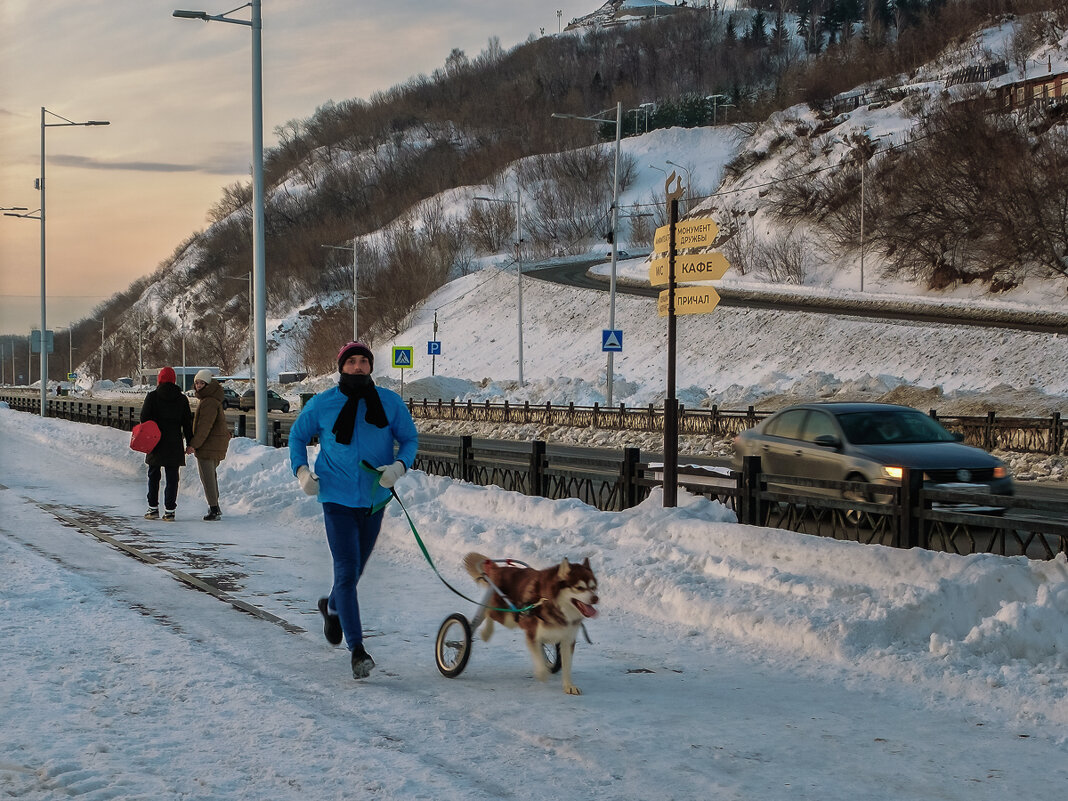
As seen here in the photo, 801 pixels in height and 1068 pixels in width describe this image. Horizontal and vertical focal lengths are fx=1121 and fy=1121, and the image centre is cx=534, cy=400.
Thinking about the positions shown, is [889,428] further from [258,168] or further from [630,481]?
[258,168]

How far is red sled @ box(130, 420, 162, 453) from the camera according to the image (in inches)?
569

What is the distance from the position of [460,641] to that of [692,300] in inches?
A: 264

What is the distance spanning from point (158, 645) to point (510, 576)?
2.49 metres

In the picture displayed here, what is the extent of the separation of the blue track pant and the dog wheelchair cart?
1.64ft

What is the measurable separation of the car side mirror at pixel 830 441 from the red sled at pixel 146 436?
28.1 ft

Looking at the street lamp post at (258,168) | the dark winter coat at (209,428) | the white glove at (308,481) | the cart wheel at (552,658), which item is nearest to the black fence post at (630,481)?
the dark winter coat at (209,428)

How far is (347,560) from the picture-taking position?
676cm

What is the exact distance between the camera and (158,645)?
24.0ft

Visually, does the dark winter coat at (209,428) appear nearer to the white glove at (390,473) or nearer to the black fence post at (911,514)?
the white glove at (390,473)

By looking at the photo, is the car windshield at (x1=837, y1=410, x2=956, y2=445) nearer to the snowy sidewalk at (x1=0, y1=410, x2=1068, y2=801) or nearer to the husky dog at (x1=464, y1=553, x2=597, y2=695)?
the snowy sidewalk at (x1=0, y1=410, x2=1068, y2=801)

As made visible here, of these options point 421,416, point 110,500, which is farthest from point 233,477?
point 421,416

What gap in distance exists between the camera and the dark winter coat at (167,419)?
1470cm

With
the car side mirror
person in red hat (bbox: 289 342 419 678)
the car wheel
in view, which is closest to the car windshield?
the car side mirror

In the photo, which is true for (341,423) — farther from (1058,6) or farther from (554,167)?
(554,167)
